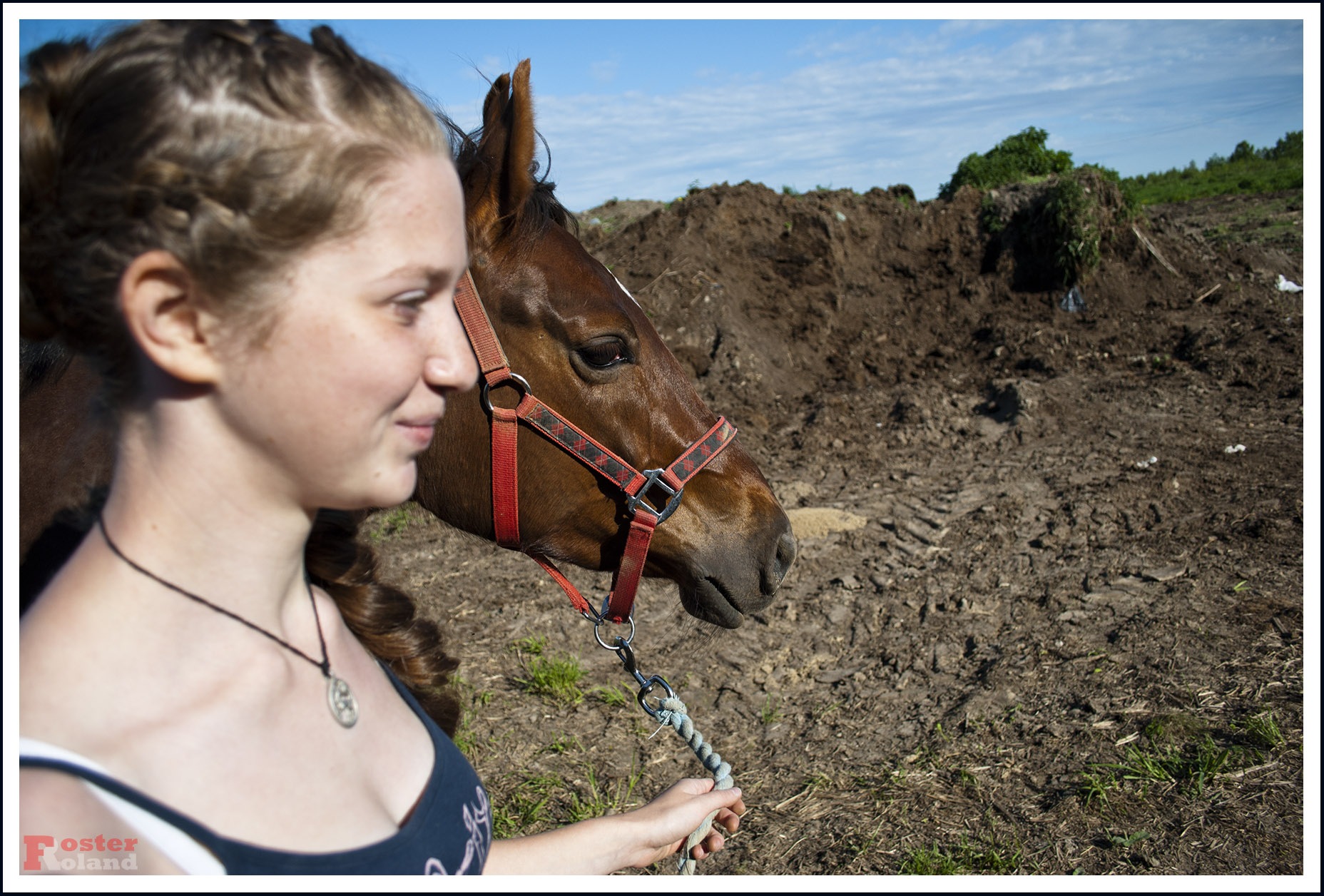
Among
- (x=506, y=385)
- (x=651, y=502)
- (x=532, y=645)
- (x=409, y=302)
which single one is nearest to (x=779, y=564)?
(x=651, y=502)

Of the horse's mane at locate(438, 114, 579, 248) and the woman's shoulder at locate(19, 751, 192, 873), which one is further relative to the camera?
Answer: the horse's mane at locate(438, 114, 579, 248)

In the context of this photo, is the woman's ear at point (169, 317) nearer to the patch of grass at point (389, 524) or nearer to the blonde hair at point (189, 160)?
the blonde hair at point (189, 160)

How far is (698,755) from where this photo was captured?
1.78 meters

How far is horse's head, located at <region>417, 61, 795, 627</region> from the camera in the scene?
2.01m

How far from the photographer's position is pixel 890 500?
621cm

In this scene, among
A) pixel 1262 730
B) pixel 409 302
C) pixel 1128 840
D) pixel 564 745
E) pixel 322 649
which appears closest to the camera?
pixel 409 302

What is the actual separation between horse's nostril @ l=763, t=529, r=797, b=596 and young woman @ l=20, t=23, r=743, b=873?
132 cm

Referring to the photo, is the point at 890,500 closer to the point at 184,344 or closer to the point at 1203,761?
the point at 1203,761

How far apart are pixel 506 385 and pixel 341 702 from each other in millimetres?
1052

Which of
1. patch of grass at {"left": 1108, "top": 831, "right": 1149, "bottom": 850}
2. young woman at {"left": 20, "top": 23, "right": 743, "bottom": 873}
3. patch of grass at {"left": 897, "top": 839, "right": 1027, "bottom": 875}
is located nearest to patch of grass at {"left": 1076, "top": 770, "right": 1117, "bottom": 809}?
patch of grass at {"left": 1108, "top": 831, "right": 1149, "bottom": 850}

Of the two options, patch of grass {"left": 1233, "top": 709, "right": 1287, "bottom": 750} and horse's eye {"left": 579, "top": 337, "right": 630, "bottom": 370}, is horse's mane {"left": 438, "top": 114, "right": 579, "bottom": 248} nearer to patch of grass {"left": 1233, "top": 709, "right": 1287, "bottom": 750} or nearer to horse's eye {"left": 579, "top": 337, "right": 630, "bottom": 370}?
horse's eye {"left": 579, "top": 337, "right": 630, "bottom": 370}

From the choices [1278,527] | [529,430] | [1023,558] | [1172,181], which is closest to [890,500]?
[1023,558]

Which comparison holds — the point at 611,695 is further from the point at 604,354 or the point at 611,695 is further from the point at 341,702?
the point at 341,702

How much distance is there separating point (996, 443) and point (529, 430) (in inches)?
231
